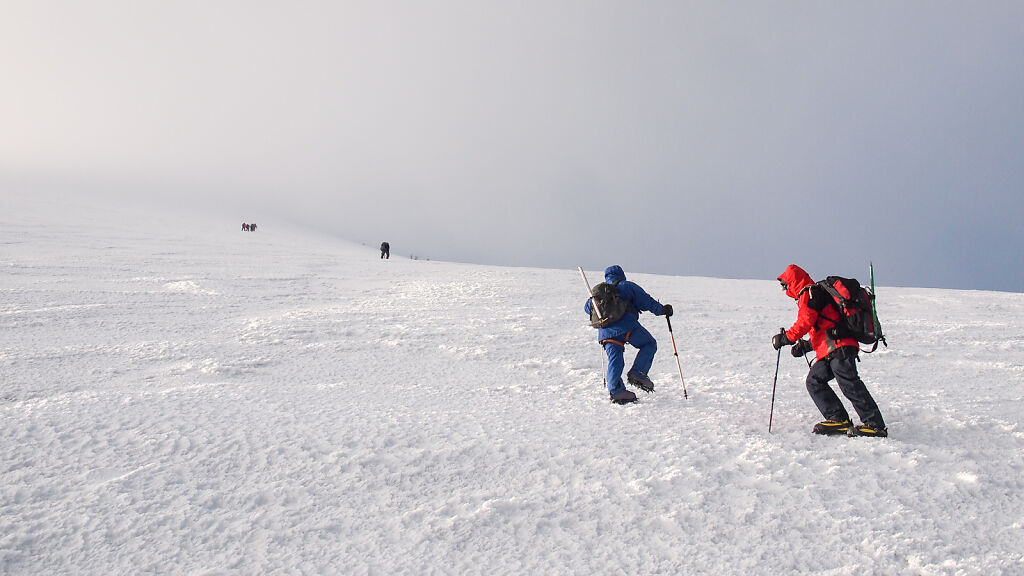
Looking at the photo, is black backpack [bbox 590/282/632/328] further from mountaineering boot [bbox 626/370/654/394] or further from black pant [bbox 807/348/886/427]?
black pant [bbox 807/348/886/427]

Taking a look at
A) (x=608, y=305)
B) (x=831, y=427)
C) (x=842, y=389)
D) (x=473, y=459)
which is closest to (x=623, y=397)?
(x=608, y=305)

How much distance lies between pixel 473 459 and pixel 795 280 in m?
3.36

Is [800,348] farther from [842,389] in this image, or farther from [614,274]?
[614,274]

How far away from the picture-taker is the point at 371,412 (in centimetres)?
539

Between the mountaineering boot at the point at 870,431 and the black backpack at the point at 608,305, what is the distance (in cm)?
238

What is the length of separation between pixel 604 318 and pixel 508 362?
2.01 metres

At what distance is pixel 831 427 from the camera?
4.94 metres

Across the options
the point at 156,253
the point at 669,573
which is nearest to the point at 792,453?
the point at 669,573

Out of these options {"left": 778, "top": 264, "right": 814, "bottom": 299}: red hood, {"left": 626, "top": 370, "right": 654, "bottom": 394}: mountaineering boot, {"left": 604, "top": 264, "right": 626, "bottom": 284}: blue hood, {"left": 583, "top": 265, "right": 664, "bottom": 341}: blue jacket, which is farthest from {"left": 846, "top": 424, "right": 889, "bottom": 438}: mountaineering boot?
{"left": 604, "top": 264, "right": 626, "bottom": 284}: blue hood

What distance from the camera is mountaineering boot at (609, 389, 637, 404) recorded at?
5.88 meters

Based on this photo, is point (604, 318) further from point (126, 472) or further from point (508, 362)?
point (126, 472)

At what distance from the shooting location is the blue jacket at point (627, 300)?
630cm

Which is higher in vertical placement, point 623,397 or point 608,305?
point 608,305

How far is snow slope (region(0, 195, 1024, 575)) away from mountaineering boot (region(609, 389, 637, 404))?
0.13m
